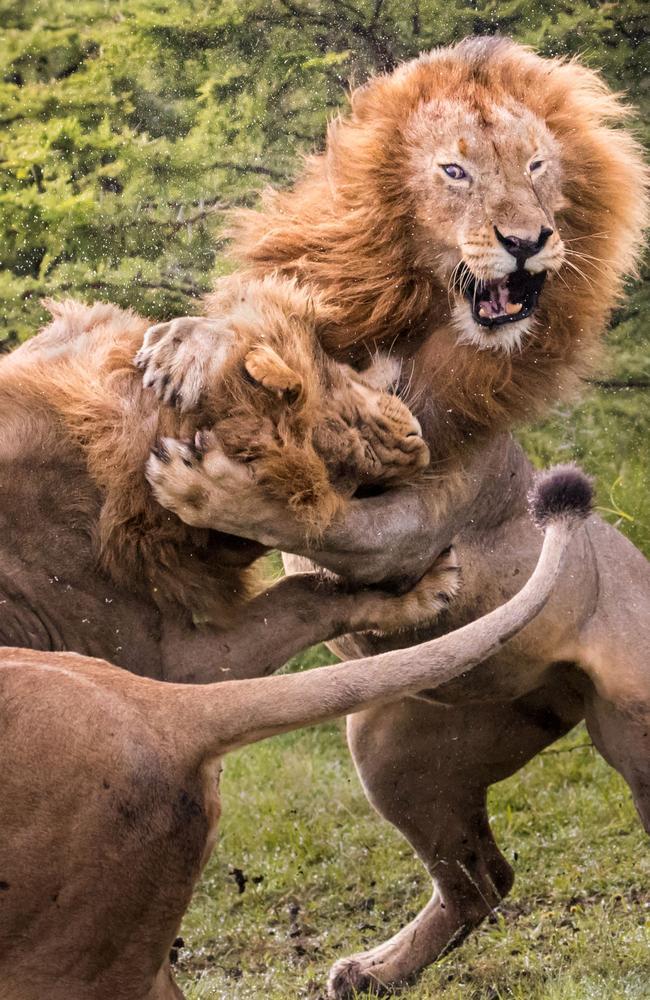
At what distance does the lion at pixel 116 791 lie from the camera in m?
2.91

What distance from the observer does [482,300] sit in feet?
13.3

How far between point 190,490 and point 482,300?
0.92 metres

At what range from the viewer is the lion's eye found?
399cm

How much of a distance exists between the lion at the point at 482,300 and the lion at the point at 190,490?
10 centimetres

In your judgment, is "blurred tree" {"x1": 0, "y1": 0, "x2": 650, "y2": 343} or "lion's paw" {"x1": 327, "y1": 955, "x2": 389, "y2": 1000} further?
"blurred tree" {"x1": 0, "y1": 0, "x2": 650, "y2": 343}

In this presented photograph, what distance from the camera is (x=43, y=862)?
2.90m

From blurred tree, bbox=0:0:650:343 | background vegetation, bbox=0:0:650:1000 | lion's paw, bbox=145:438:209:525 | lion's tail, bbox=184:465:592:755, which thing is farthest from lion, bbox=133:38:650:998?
blurred tree, bbox=0:0:650:343

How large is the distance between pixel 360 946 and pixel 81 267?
10.5 ft

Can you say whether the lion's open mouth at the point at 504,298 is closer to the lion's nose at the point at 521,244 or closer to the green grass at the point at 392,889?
the lion's nose at the point at 521,244

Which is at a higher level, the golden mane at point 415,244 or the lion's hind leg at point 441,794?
the golden mane at point 415,244

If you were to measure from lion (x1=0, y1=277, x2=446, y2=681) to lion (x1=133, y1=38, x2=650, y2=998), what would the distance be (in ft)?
0.32

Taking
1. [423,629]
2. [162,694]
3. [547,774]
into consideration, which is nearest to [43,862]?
[162,694]

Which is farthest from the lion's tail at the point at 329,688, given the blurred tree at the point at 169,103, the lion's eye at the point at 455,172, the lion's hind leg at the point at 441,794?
the blurred tree at the point at 169,103

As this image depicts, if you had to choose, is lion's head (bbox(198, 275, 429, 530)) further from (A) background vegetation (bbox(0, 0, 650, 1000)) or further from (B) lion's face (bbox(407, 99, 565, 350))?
(A) background vegetation (bbox(0, 0, 650, 1000))
